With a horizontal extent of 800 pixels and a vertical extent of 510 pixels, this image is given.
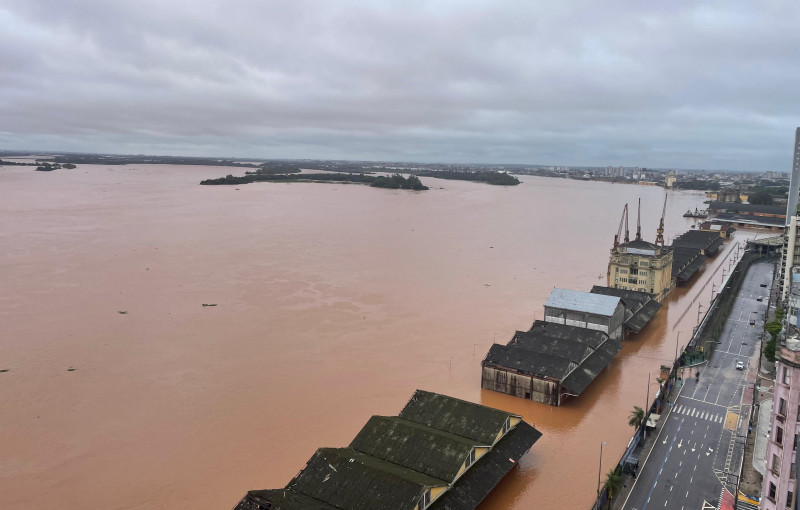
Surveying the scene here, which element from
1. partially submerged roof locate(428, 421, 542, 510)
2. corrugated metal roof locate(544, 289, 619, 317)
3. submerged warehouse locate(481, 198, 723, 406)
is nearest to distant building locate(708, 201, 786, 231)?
submerged warehouse locate(481, 198, 723, 406)

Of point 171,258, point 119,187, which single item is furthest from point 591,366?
point 119,187

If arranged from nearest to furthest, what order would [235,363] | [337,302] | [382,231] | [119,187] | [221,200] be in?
[235,363] < [337,302] < [382,231] < [221,200] < [119,187]

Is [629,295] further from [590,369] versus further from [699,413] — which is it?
[699,413]

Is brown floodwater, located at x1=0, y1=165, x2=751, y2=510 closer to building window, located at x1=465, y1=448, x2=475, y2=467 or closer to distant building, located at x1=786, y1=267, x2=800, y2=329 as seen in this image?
building window, located at x1=465, y1=448, x2=475, y2=467

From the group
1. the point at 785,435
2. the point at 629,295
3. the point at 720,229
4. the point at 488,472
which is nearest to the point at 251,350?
the point at 488,472

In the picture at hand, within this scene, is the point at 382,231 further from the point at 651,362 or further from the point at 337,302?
the point at 651,362
